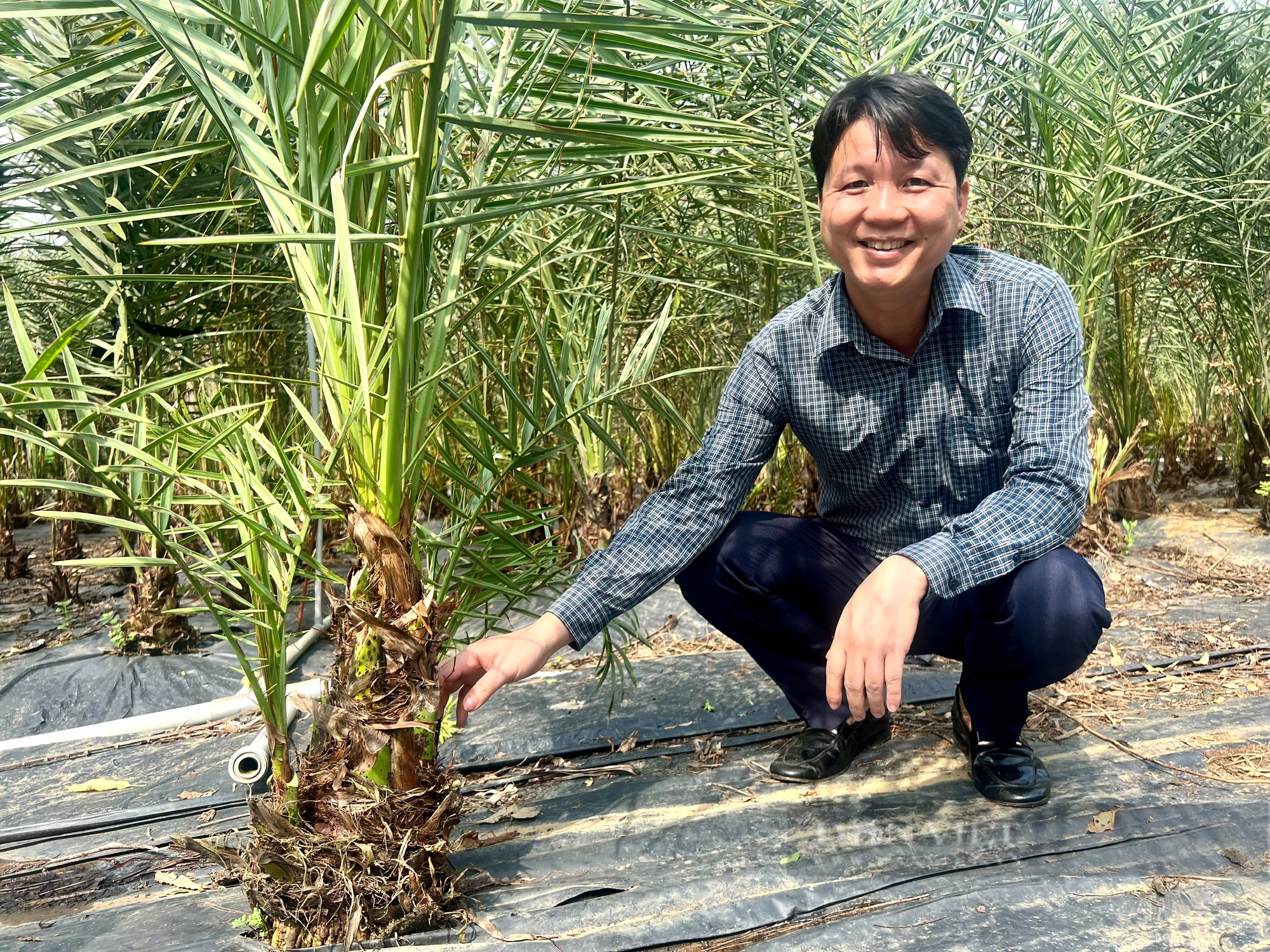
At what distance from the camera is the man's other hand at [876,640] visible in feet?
3.36

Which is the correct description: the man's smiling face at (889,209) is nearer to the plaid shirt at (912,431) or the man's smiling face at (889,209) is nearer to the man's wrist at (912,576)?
the plaid shirt at (912,431)

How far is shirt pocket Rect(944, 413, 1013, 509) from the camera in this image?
1.39 meters

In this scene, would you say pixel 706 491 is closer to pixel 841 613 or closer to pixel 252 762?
pixel 841 613

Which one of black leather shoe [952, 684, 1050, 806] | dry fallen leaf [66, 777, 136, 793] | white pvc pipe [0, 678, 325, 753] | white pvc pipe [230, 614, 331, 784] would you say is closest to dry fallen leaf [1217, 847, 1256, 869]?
black leather shoe [952, 684, 1050, 806]

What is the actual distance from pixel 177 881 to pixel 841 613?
0.98 metres

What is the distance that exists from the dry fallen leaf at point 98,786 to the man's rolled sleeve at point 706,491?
91 cm

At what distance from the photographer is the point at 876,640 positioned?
103 cm

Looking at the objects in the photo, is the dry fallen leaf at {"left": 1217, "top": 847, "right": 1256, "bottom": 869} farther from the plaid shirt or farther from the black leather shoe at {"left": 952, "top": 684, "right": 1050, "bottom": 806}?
the plaid shirt

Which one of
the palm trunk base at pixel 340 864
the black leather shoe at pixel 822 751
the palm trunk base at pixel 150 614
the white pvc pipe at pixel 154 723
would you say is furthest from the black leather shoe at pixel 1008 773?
the palm trunk base at pixel 150 614

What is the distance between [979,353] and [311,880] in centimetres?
107

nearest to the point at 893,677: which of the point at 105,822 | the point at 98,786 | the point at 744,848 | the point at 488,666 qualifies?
the point at 744,848

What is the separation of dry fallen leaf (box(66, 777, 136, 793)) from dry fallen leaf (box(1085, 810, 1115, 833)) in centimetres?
144

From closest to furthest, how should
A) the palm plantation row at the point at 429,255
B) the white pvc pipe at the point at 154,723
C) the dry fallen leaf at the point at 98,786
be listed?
the palm plantation row at the point at 429,255, the dry fallen leaf at the point at 98,786, the white pvc pipe at the point at 154,723

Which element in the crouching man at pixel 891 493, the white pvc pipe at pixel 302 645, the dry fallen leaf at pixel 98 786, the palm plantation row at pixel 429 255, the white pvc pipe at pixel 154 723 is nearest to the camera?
the palm plantation row at pixel 429 255
